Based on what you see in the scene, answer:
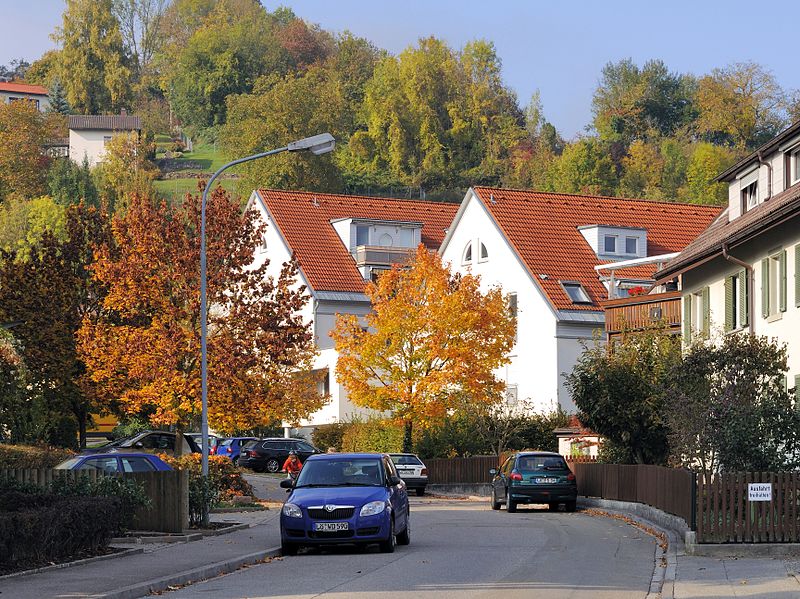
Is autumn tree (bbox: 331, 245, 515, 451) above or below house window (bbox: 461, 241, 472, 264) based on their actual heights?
below

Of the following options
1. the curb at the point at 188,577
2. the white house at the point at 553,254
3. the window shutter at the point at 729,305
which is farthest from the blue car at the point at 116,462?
the white house at the point at 553,254

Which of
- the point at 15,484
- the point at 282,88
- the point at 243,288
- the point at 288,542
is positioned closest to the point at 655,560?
the point at 288,542

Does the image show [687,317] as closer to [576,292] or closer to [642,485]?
[642,485]

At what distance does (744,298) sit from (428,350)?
57.6 feet

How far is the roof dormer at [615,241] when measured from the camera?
6588 cm

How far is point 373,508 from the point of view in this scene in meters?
22.8

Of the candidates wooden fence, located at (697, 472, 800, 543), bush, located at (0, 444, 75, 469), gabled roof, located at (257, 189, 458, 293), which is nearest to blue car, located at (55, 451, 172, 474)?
bush, located at (0, 444, 75, 469)

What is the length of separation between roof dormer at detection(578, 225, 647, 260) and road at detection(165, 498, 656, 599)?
121 feet

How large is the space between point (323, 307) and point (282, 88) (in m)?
55.8

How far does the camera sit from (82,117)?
555ft

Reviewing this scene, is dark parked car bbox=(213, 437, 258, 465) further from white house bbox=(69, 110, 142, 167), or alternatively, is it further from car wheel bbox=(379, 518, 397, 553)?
white house bbox=(69, 110, 142, 167)

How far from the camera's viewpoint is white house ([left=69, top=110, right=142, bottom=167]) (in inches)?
6585

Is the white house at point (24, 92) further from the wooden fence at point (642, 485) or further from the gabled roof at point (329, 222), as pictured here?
the wooden fence at point (642, 485)

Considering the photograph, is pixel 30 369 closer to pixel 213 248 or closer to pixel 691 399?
pixel 213 248
